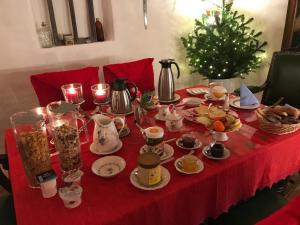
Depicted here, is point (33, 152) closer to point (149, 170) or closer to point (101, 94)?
point (149, 170)

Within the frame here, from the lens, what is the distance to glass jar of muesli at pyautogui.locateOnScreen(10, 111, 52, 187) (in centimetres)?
92

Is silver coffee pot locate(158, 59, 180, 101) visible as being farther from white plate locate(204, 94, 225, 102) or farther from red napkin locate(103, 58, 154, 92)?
red napkin locate(103, 58, 154, 92)

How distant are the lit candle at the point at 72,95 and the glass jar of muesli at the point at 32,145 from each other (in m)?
0.46

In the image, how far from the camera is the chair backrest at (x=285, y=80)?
1.95 m

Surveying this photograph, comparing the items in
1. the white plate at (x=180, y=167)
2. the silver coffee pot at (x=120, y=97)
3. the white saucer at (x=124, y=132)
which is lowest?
the white plate at (x=180, y=167)

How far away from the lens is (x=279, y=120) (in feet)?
4.02

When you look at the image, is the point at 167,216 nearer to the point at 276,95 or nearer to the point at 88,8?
the point at 276,95

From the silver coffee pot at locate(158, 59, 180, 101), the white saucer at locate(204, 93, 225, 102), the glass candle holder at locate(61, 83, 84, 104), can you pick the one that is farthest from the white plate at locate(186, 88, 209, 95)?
the glass candle holder at locate(61, 83, 84, 104)

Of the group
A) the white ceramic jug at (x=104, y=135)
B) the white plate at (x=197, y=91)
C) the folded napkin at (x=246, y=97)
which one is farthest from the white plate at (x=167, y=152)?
the white plate at (x=197, y=91)

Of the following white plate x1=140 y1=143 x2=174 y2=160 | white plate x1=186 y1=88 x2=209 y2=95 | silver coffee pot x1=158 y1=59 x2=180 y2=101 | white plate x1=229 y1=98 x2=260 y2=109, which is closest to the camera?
white plate x1=140 y1=143 x2=174 y2=160

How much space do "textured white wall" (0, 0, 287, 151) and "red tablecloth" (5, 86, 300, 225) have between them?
921 mm

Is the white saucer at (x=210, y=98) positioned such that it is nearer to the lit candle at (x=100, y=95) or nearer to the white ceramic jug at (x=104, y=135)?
the lit candle at (x=100, y=95)

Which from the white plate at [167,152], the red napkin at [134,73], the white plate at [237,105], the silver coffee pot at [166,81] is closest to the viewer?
the white plate at [167,152]

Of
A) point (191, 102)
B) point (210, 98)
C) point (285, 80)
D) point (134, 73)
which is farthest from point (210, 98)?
point (285, 80)
